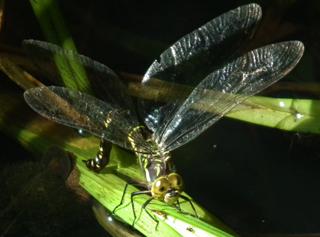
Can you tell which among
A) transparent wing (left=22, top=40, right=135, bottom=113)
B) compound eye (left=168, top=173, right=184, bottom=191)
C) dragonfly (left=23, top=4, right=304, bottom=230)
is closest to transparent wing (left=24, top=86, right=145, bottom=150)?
dragonfly (left=23, top=4, right=304, bottom=230)

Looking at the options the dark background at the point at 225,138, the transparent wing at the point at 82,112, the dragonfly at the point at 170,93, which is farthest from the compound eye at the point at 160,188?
the dark background at the point at 225,138

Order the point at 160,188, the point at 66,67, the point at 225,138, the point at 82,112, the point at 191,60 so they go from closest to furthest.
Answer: the point at 160,188 < the point at 82,112 < the point at 66,67 < the point at 191,60 < the point at 225,138

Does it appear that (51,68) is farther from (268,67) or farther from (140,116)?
(268,67)

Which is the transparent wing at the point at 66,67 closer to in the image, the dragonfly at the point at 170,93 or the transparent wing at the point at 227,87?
the dragonfly at the point at 170,93

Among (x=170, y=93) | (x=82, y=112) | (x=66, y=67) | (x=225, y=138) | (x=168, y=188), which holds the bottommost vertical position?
(x=225, y=138)

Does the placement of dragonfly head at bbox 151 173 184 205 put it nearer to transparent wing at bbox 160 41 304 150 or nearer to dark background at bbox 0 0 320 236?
transparent wing at bbox 160 41 304 150

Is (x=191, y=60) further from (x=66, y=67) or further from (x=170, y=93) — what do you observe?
(x=66, y=67)

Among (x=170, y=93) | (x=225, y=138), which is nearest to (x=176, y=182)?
(x=170, y=93)
